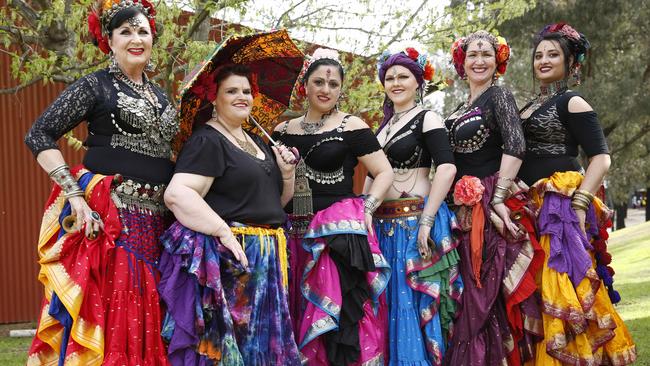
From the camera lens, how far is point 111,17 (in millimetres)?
3623

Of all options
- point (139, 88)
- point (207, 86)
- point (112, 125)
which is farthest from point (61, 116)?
point (207, 86)

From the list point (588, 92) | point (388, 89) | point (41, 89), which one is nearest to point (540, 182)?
point (388, 89)

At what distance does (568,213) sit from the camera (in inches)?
168

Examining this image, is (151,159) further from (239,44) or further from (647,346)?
(647,346)

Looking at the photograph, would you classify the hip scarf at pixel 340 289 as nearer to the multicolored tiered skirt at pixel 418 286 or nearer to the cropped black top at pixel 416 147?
the multicolored tiered skirt at pixel 418 286

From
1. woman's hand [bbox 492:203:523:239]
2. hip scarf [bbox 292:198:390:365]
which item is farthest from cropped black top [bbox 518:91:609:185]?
hip scarf [bbox 292:198:390:365]

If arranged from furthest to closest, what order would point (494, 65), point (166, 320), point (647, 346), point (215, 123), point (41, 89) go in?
point (41, 89)
point (647, 346)
point (494, 65)
point (215, 123)
point (166, 320)

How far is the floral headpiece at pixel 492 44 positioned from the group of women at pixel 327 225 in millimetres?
16

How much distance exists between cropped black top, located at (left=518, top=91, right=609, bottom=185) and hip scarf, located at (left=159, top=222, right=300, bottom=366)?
191 centimetres

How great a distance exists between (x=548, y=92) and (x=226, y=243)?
96.5 inches

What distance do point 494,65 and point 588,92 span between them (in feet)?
43.5

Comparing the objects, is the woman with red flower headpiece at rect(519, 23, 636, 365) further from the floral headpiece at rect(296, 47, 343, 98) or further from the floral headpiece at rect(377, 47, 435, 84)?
the floral headpiece at rect(296, 47, 343, 98)

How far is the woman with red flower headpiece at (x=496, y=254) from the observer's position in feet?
13.8

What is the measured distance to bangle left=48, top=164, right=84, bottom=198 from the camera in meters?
3.38
